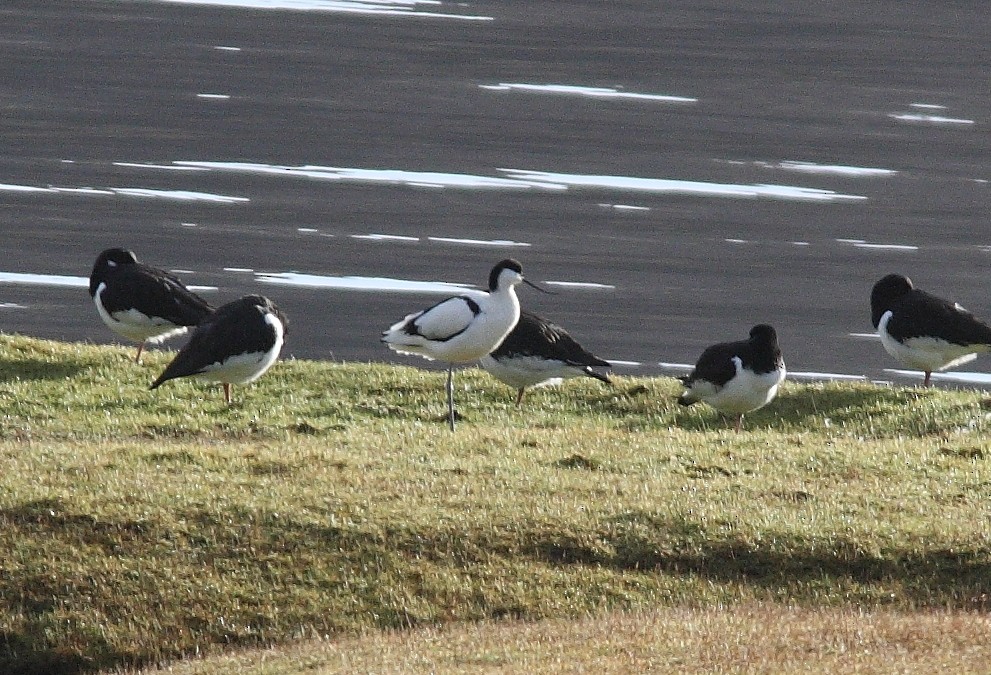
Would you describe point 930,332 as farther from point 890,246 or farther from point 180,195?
point 180,195

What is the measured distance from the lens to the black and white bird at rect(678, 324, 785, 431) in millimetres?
21641

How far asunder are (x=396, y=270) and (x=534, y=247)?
4513 millimetres

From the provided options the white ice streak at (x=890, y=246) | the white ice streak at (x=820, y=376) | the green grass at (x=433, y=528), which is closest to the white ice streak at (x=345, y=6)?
the white ice streak at (x=890, y=246)

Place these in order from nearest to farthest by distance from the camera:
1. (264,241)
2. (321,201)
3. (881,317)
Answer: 1. (881,317)
2. (264,241)
3. (321,201)

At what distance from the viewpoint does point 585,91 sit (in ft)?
226

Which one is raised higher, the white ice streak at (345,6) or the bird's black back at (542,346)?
the white ice streak at (345,6)

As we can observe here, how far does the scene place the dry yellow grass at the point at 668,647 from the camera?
13109mm

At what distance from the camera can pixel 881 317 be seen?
88.4 feet

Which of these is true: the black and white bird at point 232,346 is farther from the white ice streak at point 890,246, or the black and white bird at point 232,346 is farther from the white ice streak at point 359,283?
the white ice streak at point 890,246

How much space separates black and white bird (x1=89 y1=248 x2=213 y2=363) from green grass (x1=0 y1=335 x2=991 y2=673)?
340 centimetres

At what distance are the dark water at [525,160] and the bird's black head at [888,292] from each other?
7.59 meters

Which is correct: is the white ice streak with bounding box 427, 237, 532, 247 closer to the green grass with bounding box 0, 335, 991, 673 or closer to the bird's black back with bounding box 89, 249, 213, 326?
the bird's black back with bounding box 89, 249, 213, 326

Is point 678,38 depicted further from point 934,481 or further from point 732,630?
point 732,630

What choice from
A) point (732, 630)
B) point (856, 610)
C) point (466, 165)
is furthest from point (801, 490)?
point (466, 165)
